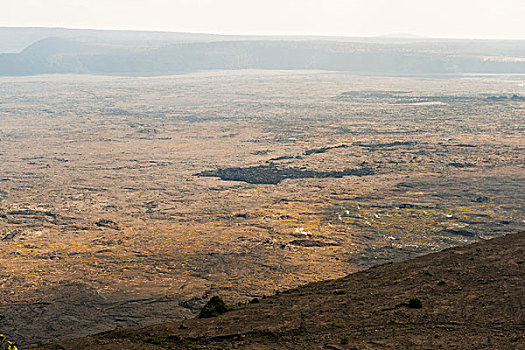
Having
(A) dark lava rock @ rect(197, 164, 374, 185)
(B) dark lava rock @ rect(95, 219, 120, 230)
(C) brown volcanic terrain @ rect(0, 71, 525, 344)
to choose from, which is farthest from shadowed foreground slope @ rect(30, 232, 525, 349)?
(A) dark lava rock @ rect(197, 164, 374, 185)

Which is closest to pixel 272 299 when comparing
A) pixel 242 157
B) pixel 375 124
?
pixel 242 157

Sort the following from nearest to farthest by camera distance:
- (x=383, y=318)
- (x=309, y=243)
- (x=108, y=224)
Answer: (x=383, y=318)
(x=309, y=243)
(x=108, y=224)

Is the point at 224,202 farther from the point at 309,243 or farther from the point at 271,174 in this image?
the point at 309,243

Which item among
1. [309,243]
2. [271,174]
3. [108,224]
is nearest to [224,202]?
[108,224]

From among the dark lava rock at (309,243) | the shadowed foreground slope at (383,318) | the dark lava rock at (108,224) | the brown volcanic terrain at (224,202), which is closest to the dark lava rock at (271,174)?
the brown volcanic terrain at (224,202)

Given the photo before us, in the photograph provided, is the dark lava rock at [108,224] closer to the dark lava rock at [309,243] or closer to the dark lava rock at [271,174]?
the dark lava rock at [309,243]

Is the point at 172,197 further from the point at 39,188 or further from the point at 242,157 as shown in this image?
the point at 242,157
